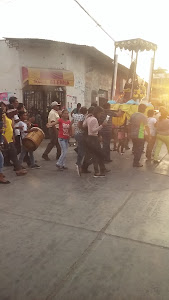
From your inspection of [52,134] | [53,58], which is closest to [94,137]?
[52,134]

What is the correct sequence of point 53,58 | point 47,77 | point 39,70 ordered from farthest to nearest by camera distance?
point 53,58 < point 47,77 < point 39,70

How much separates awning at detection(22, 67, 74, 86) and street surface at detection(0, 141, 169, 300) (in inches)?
289

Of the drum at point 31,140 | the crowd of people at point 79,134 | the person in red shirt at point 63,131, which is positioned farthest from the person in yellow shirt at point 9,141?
the person in red shirt at point 63,131

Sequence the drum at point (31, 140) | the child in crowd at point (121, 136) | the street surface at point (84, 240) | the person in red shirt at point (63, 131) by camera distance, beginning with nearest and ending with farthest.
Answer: the street surface at point (84, 240)
the drum at point (31, 140)
the person in red shirt at point (63, 131)
the child in crowd at point (121, 136)

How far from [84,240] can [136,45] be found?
35.4 feet

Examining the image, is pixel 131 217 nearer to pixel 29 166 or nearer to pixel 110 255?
pixel 110 255

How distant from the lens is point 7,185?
514 centimetres

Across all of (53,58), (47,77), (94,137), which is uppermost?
(53,58)

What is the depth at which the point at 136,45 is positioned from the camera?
11.5m

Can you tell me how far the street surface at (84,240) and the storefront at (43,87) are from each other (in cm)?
743

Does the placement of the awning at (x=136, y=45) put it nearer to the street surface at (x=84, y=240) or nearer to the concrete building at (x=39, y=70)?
the concrete building at (x=39, y=70)

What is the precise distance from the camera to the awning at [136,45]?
11454 mm

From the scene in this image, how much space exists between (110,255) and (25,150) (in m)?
4.23

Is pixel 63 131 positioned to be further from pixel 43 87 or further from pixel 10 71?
pixel 10 71
